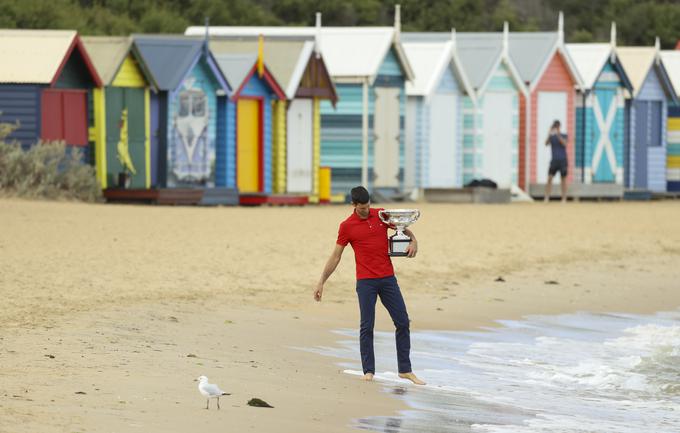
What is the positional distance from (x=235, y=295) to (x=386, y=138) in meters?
16.5

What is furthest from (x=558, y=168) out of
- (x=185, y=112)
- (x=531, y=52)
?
(x=185, y=112)

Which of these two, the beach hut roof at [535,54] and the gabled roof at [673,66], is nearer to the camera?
the beach hut roof at [535,54]

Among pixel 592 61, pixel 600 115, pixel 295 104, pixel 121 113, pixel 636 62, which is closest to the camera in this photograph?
pixel 121 113

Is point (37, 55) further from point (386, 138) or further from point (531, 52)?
point (531, 52)

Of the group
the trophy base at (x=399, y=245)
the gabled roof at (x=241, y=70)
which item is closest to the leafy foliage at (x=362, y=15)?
the gabled roof at (x=241, y=70)

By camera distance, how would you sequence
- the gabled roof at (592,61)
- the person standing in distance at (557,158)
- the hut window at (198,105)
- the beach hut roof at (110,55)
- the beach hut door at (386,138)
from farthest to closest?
the gabled roof at (592,61) < the person standing in distance at (557,158) < the beach hut door at (386,138) < the hut window at (198,105) < the beach hut roof at (110,55)

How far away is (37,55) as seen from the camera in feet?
83.7

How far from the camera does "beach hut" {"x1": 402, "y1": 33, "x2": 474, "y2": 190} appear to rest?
106ft

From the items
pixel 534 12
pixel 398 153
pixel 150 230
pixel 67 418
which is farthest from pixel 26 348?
pixel 534 12

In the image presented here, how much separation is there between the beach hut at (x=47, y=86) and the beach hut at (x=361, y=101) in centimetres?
560

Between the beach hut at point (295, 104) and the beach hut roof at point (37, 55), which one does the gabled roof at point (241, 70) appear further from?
the beach hut roof at point (37, 55)

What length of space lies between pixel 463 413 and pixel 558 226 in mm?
15929

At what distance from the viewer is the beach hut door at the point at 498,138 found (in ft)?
111

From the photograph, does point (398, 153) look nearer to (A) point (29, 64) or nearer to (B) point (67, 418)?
(A) point (29, 64)
